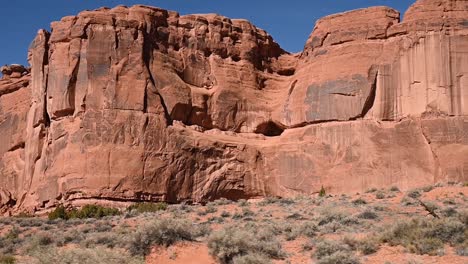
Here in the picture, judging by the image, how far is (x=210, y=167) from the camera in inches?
1551

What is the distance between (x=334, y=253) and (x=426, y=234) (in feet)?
9.75

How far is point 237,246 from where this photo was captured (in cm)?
1659

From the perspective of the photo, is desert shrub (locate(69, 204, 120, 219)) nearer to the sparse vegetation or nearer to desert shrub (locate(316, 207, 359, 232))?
the sparse vegetation

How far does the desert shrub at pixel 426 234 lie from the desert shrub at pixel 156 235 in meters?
5.00

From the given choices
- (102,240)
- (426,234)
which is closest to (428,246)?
(426,234)

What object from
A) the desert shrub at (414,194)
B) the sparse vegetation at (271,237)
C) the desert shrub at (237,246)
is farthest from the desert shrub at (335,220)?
the desert shrub at (414,194)

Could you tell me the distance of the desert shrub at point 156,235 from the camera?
17703 mm

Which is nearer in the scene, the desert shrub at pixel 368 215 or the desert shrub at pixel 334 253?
the desert shrub at pixel 334 253

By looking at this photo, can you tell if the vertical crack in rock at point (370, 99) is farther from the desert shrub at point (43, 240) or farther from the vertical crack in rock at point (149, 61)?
the desert shrub at point (43, 240)

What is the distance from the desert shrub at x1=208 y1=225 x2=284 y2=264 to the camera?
54.5 ft

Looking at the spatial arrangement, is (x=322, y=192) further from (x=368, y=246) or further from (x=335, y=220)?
(x=368, y=246)

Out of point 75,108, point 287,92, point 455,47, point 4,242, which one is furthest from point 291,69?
point 4,242

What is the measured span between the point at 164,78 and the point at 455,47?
50.9ft

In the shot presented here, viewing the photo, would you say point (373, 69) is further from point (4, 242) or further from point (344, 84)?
point (4, 242)
